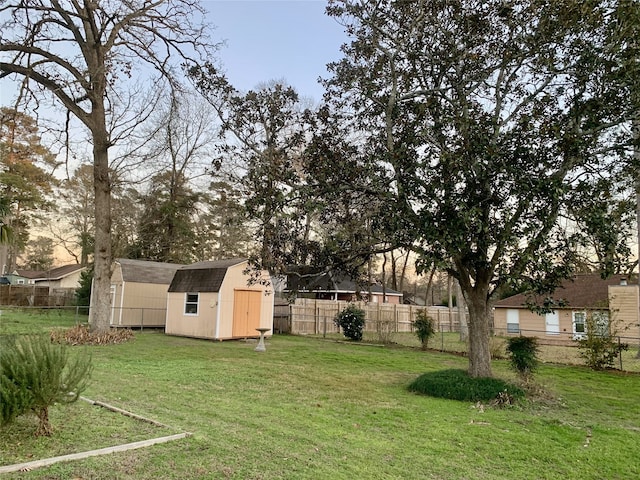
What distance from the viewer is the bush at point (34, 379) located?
4109mm

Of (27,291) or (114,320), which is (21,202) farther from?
(114,320)

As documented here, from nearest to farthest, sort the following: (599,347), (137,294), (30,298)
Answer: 1. (599,347)
2. (137,294)
3. (30,298)

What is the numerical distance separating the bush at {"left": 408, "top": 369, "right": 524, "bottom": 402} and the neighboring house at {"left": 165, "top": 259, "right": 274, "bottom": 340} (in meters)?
10.4

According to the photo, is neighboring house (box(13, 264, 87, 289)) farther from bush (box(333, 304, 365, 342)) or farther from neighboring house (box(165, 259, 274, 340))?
bush (box(333, 304, 365, 342))

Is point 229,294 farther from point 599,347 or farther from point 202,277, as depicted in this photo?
point 599,347

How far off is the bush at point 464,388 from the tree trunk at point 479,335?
31cm

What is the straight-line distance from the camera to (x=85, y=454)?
157 inches

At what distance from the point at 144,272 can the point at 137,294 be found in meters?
1.27

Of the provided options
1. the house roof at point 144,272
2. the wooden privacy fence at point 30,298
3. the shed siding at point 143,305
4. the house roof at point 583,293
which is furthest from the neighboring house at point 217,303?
the wooden privacy fence at point 30,298

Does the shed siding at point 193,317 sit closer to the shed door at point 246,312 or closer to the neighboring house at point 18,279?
the shed door at point 246,312

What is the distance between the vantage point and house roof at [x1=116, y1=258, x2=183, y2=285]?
2191 centimetres

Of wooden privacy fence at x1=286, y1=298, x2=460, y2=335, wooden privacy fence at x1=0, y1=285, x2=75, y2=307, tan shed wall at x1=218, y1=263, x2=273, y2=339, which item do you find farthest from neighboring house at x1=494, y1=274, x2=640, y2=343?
wooden privacy fence at x1=0, y1=285, x2=75, y2=307

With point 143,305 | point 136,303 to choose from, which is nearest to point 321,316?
point 143,305

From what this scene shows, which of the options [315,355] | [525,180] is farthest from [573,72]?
[315,355]
